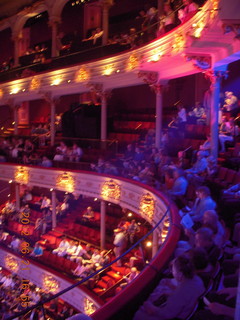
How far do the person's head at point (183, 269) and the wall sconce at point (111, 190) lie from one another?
8.89 meters

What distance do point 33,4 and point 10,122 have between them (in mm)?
8082

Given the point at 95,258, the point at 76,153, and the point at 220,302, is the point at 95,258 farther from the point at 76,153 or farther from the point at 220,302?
the point at 220,302

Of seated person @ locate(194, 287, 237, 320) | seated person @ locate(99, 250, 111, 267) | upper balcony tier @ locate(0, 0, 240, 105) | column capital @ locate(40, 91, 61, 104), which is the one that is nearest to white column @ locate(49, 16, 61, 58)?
upper balcony tier @ locate(0, 0, 240, 105)

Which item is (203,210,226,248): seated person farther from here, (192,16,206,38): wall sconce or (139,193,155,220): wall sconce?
(192,16,206,38): wall sconce

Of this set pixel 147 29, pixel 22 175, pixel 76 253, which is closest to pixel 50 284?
pixel 76 253

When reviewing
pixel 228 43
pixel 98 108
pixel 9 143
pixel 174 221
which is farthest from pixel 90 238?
pixel 174 221

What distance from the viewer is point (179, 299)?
278cm

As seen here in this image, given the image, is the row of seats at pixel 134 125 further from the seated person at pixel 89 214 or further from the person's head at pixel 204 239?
the person's head at pixel 204 239

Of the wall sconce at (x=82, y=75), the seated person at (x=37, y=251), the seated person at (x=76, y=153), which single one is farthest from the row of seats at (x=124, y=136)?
the seated person at (x=37, y=251)

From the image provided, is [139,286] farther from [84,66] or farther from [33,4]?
[33,4]

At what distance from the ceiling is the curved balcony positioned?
317 inches

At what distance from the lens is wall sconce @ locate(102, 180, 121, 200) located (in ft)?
39.1

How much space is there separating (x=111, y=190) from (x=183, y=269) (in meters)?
9.43

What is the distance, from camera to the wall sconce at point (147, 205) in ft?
28.5
